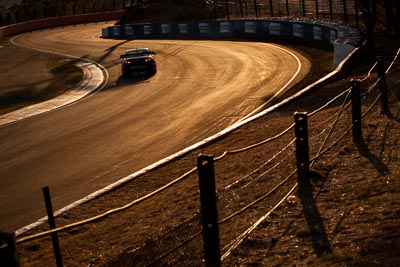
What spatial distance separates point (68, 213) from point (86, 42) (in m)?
44.5

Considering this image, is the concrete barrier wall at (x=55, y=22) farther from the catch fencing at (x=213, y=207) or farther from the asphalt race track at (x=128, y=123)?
the catch fencing at (x=213, y=207)

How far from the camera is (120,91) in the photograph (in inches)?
1220

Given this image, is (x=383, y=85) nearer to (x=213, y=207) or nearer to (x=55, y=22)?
(x=213, y=207)

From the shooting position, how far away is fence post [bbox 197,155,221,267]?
27.2ft

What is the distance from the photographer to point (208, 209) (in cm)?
845

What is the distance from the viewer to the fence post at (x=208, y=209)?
8305 millimetres

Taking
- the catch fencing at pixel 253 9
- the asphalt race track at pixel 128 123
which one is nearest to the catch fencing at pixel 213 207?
the asphalt race track at pixel 128 123

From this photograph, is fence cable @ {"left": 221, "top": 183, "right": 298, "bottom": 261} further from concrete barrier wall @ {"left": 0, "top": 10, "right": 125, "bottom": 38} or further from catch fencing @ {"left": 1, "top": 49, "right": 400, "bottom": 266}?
concrete barrier wall @ {"left": 0, "top": 10, "right": 125, "bottom": 38}

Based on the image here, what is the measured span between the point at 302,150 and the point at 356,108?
335 cm

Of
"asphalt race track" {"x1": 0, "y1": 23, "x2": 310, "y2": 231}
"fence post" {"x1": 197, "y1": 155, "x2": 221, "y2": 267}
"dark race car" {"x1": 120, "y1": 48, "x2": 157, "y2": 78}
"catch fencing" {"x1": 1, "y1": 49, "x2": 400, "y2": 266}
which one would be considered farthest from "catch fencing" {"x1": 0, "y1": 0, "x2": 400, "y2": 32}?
"fence post" {"x1": 197, "y1": 155, "x2": 221, "y2": 267}

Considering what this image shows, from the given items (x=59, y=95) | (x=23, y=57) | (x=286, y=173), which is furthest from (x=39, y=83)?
(x=286, y=173)

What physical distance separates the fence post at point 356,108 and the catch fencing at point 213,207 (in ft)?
0.06

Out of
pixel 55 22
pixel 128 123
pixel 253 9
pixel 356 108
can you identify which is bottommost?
pixel 128 123

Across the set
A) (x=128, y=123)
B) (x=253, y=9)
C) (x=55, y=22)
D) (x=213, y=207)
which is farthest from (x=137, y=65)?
(x=55, y=22)
